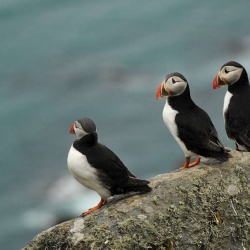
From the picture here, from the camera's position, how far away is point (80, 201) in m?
18.4

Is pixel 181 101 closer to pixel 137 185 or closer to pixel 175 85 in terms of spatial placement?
pixel 175 85

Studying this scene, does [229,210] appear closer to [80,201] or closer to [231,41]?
[80,201]

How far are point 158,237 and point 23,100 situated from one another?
16694 mm

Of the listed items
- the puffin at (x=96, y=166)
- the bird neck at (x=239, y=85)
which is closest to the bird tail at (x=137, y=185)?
the puffin at (x=96, y=166)

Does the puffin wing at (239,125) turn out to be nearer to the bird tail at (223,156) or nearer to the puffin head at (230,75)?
the puffin head at (230,75)

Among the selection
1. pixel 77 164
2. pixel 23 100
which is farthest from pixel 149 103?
pixel 77 164

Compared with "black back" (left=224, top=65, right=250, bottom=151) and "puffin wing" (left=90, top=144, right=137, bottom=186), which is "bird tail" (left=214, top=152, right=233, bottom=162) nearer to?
"black back" (left=224, top=65, right=250, bottom=151)

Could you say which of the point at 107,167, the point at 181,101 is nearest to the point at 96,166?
the point at 107,167

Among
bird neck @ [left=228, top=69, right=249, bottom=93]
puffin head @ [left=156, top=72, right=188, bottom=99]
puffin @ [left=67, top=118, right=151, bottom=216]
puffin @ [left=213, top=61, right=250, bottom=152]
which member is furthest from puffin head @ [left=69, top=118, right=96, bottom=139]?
bird neck @ [left=228, top=69, right=249, bottom=93]

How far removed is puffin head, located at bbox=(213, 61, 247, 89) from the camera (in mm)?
8562

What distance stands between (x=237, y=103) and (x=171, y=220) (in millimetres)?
2227

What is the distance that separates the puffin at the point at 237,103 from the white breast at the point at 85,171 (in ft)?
5.96

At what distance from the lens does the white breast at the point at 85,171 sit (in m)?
7.21

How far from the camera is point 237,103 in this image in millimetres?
8500
